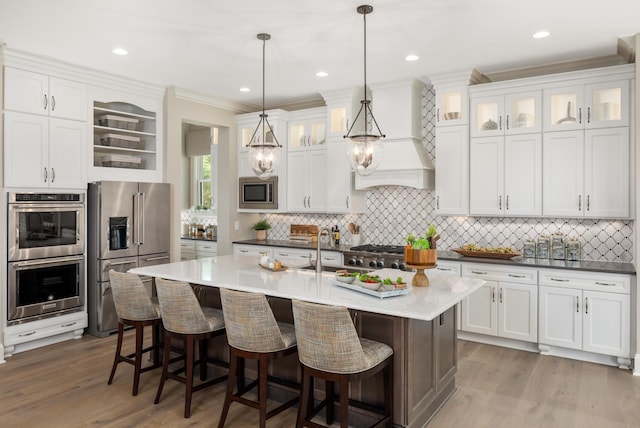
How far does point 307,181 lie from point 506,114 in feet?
8.94

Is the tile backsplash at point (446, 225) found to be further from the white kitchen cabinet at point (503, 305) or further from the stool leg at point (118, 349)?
the stool leg at point (118, 349)

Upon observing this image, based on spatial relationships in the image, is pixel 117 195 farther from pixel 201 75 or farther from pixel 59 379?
pixel 59 379

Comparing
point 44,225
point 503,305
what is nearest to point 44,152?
point 44,225

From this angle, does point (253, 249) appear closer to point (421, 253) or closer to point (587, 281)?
point (421, 253)

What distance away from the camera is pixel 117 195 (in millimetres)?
5180

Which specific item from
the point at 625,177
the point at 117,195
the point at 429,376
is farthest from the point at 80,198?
the point at 625,177

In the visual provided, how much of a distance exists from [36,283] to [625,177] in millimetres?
5853

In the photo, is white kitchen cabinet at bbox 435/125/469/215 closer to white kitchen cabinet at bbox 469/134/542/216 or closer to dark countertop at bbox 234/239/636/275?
white kitchen cabinet at bbox 469/134/542/216

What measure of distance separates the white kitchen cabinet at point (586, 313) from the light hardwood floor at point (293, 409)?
0.18 meters

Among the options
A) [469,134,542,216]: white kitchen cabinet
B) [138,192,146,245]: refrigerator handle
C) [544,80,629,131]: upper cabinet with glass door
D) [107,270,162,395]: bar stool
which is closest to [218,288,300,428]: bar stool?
[107,270,162,395]: bar stool

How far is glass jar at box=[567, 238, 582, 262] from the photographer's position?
467 centimetres

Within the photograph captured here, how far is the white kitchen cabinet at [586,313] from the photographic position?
4.09 m

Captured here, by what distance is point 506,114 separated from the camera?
488 cm

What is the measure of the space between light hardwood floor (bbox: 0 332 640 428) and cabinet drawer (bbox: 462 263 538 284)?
2.43 ft
